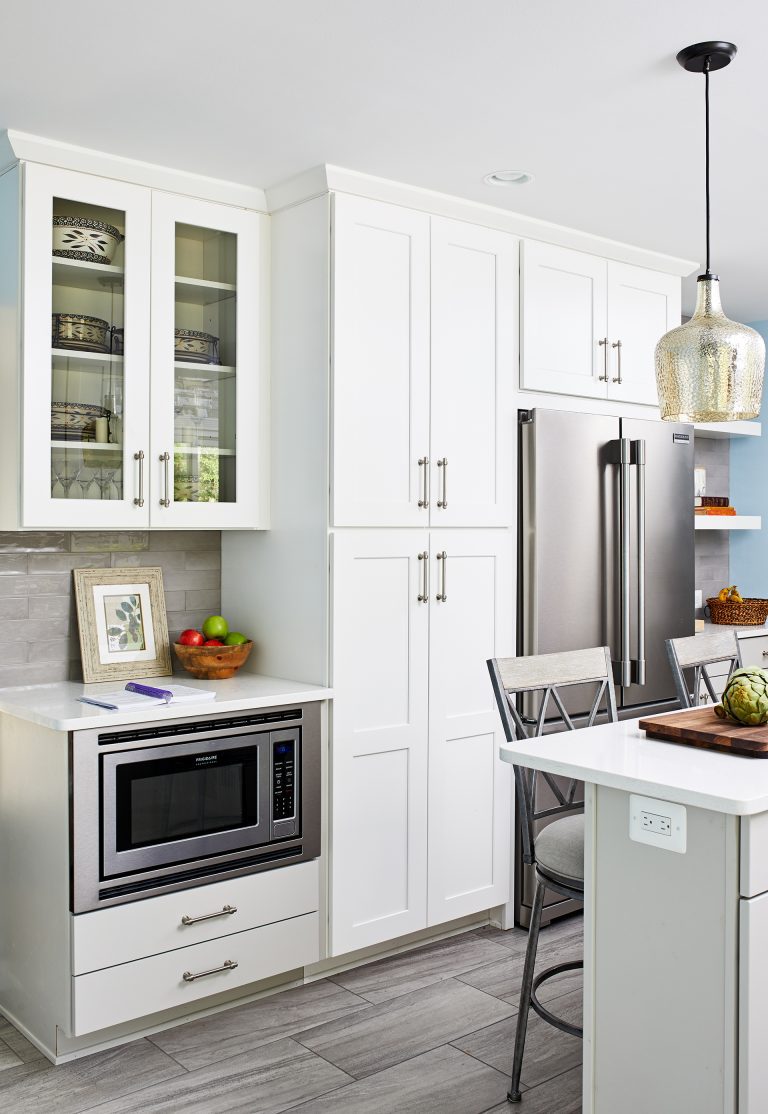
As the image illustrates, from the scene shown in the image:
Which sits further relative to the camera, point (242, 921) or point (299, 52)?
point (242, 921)

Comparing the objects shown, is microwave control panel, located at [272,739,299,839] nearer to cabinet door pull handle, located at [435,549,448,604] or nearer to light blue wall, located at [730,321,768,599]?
cabinet door pull handle, located at [435,549,448,604]

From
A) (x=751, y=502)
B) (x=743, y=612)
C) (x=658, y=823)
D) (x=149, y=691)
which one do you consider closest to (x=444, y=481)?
(x=149, y=691)

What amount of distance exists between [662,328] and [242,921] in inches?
107

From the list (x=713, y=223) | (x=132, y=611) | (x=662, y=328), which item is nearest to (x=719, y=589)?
(x=662, y=328)

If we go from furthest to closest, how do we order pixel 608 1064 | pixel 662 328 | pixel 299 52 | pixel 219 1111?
pixel 662 328
pixel 219 1111
pixel 299 52
pixel 608 1064

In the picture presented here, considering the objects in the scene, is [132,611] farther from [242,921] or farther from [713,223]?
[713,223]

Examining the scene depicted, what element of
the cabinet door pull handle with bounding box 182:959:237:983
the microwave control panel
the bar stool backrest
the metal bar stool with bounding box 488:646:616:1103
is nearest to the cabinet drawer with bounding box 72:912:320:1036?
the cabinet door pull handle with bounding box 182:959:237:983

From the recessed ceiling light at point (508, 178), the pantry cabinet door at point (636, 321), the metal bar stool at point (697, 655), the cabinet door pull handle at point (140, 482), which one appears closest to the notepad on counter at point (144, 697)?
the cabinet door pull handle at point (140, 482)

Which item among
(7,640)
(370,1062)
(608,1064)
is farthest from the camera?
(7,640)

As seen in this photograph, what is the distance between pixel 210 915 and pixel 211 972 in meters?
0.16

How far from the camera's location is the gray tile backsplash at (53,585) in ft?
10.1

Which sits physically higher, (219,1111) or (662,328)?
(662,328)

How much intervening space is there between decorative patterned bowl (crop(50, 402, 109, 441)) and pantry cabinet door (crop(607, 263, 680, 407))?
1.92 m

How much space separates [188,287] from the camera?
3.12 meters
